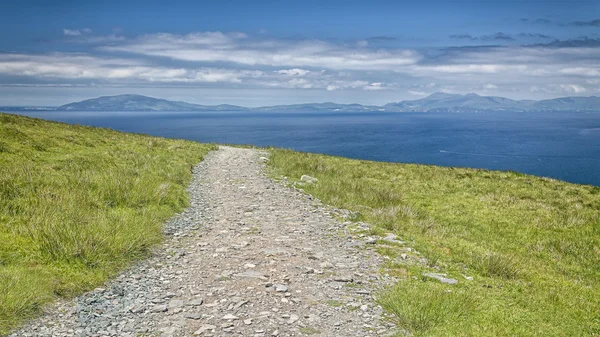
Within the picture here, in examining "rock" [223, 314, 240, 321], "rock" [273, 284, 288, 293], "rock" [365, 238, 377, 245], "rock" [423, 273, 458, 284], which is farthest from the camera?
"rock" [365, 238, 377, 245]

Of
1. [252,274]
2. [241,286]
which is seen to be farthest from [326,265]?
[241,286]

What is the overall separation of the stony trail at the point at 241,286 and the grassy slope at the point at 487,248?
1.11 meters

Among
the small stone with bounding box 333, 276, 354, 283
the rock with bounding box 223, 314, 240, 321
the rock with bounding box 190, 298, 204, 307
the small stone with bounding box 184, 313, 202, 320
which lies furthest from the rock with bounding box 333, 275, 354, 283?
the small stone with bounding box 184, 313, 202, 320

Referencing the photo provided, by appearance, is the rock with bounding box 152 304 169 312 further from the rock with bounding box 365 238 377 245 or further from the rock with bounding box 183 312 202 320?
the rock with bounding box 365 238 377 245

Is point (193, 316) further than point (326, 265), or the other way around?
point (326, 265)

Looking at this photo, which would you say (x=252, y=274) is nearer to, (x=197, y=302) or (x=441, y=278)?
(x=197, y=302)

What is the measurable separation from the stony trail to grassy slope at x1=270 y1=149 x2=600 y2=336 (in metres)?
1.11

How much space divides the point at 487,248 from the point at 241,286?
33.6 ft

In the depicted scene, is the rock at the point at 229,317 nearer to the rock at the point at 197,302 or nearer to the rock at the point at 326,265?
the rock at the point at 197,302

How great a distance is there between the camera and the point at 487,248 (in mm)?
15336

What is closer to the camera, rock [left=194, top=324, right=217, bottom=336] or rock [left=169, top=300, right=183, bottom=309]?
rock [left=194, top=324, right=217, bottom=336]

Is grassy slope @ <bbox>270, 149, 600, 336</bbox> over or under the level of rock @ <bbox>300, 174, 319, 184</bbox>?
under

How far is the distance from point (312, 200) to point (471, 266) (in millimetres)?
8540

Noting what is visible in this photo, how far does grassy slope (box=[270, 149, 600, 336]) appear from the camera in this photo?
8.05m
